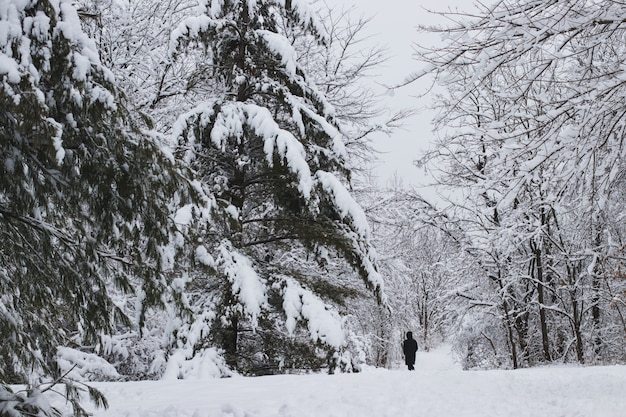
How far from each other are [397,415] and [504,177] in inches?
109

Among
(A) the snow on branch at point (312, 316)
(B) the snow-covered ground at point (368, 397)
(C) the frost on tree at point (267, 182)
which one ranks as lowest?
(B) the snow-covered ground at point (368, 397)

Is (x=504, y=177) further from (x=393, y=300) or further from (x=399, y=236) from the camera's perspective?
(x=399, y=236)

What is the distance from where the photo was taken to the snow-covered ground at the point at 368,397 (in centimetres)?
557

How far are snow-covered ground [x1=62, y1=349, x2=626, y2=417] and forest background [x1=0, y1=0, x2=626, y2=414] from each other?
0.93m

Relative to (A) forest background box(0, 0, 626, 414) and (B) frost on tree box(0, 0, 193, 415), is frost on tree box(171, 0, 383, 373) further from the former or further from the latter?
(B) frost on tree box(0, 0, 193, 415)

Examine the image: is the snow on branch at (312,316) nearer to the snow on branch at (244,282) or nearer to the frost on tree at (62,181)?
the snow on branch at (244,282)

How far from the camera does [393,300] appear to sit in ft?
49.0

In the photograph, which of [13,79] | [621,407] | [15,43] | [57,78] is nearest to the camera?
[13,79]

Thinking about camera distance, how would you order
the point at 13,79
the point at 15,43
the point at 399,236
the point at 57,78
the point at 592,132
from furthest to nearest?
1. the point at 399,236
2. the point at 592,132
3. the point at 57,78
4. the point at 15,43
5. the point at 13,79

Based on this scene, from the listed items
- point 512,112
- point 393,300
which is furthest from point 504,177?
point 393,300

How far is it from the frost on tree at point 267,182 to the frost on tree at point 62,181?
4.22 meters

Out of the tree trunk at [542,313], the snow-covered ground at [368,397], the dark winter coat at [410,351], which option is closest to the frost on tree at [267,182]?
the snow-covered ground at [368,397]

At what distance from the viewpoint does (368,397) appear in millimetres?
6438

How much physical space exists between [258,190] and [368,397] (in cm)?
531
